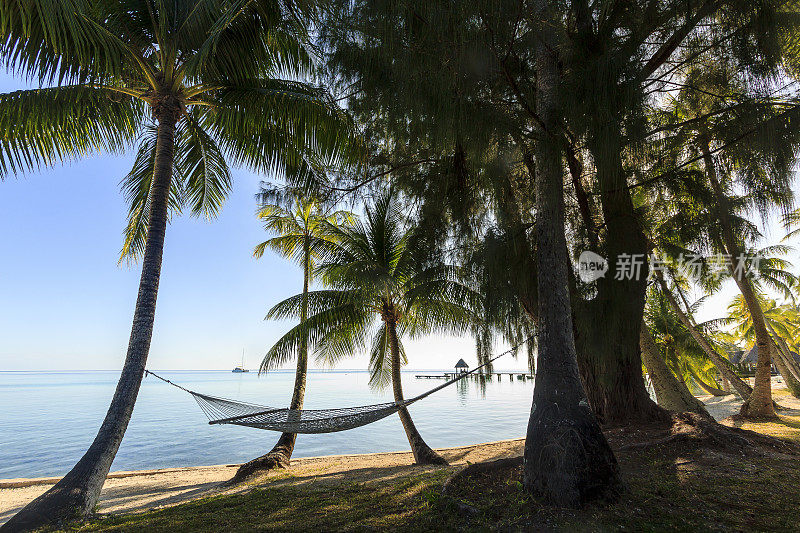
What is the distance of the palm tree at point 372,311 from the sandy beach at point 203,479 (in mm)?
819

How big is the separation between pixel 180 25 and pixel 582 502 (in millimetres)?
5018

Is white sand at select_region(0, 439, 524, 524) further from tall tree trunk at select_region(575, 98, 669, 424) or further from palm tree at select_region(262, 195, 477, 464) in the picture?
tall tree trunk at select_region(575, 98, 669, 424)

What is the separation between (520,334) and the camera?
4.09 metres

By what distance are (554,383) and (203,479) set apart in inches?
219

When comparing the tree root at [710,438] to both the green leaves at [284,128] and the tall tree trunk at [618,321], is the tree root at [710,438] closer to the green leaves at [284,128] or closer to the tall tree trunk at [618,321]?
the tall tree trunk at [618,321]

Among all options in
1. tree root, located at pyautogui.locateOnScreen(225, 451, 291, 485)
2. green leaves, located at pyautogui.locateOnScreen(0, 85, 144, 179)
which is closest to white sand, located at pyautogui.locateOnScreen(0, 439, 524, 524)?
tree root, located at pyautogui.locateOnScreen(225, 451, 291, 485)

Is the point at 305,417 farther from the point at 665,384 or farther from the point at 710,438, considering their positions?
the point at 665,384

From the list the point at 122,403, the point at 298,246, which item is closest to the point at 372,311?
the point at 298,246

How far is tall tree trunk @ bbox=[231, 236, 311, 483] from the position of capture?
5590 millimetres

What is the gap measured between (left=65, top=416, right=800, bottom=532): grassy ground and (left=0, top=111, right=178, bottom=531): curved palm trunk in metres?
0.27

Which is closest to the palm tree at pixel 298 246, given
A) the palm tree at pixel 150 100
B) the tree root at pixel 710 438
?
the palm tree at pixel 150 100

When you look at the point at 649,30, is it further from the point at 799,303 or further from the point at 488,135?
the point at 799,303

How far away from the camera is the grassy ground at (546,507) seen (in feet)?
7.46

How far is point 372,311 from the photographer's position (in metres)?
6.60
